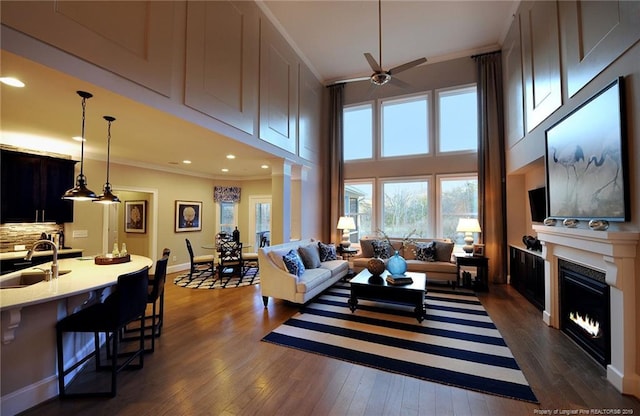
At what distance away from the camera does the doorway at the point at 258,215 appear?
26.0ft

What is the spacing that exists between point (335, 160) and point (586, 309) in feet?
17.6

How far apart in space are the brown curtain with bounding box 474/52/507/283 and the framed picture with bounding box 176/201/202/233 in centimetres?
699

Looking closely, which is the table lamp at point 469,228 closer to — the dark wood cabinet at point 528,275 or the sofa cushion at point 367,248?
the dark wood cabinet at point 528,275

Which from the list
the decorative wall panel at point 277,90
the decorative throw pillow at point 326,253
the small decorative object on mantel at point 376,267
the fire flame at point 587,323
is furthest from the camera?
the decorative throw pillow at point 326,253

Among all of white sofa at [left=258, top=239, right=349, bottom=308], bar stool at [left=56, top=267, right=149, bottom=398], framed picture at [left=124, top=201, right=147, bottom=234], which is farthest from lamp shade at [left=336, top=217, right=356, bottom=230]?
framed picture at [left=124, top=201, right=147, bottom=234]

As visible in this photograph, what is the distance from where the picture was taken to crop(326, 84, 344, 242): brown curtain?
686cm

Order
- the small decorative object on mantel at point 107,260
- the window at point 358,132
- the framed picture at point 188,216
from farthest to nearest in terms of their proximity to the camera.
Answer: the window at point 358,132 → the framed picture at point 188,216 → the small decorative object on mantel at point 107,260

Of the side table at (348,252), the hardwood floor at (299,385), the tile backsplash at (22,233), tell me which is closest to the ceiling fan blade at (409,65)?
the hardwood floor at (299,385)

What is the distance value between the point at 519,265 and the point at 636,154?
3219 mm

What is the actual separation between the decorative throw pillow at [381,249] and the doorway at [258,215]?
3.55 metres

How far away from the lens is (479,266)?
4926 millimetres

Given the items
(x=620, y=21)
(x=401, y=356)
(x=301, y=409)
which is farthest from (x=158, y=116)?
(x=620, y=21)

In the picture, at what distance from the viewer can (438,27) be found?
521 cm

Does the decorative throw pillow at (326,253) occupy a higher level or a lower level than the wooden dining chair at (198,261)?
higher
